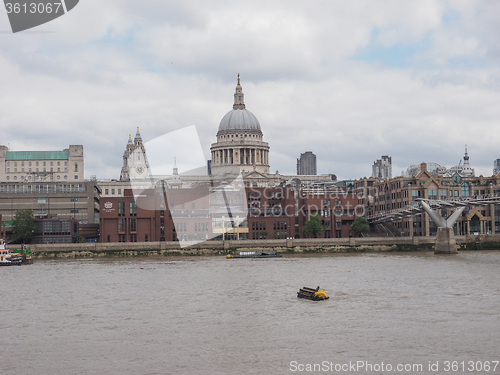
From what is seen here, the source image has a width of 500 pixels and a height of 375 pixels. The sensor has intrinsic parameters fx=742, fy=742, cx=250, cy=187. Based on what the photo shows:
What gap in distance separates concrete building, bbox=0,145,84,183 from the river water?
125m

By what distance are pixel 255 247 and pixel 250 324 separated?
6318 centimetres

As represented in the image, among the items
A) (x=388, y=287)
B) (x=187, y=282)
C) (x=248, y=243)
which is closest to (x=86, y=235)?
(x=248, y=243)

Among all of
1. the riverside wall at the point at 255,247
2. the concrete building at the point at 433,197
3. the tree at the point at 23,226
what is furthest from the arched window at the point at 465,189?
the tree at the point at 23,226

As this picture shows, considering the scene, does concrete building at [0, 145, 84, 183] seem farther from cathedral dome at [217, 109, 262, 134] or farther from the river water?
the river water

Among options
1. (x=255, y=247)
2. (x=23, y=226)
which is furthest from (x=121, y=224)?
(x=255, y=247)

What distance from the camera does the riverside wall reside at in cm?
9319

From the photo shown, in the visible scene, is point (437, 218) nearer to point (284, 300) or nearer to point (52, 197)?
point (284, 300)

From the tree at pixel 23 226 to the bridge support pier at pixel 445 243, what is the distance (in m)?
54.7

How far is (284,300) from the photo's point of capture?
4328cm

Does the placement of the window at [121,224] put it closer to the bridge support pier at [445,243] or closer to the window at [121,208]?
the window at [121,208]

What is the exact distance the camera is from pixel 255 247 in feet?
322

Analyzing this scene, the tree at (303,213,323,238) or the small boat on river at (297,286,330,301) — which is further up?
the tree at (303,213,323,238)

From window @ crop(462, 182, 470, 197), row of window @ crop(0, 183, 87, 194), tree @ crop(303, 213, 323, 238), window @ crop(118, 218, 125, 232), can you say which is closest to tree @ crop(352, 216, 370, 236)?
tree @ crop(303, 213, 323, 238)

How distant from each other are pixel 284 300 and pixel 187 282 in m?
12.7
